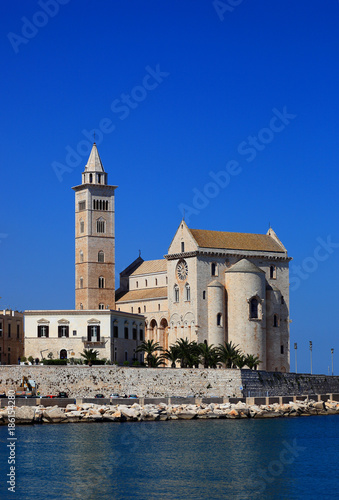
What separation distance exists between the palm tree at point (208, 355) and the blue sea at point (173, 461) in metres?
16.3

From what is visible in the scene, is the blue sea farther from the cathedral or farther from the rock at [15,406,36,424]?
the cathedral

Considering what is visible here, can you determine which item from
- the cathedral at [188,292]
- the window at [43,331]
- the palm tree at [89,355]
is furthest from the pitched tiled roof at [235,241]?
the window at [43,331]

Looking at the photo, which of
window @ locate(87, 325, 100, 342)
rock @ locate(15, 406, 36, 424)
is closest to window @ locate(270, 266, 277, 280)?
window @ locate(87, 325, 100, 342)

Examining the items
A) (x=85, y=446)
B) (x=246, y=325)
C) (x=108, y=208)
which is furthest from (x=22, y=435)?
(x=108, y=208)

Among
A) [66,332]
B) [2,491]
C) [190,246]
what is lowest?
[2,491]

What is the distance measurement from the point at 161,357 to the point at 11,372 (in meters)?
14.9

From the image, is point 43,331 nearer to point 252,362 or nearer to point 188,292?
point 188,292

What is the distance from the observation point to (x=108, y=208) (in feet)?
339

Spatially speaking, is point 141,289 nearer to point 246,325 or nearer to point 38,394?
point 246,325

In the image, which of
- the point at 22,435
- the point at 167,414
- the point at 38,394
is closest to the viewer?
the point at 22,435

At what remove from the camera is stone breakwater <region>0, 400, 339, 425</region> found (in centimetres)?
6656

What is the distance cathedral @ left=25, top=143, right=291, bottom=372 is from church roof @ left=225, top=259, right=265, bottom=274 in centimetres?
9

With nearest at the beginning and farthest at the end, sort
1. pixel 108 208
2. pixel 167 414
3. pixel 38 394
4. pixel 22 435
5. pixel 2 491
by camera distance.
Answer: pixel 2 491
pixel 22 435
pixel 167 414
pixel 38 394
pixel 108 208
